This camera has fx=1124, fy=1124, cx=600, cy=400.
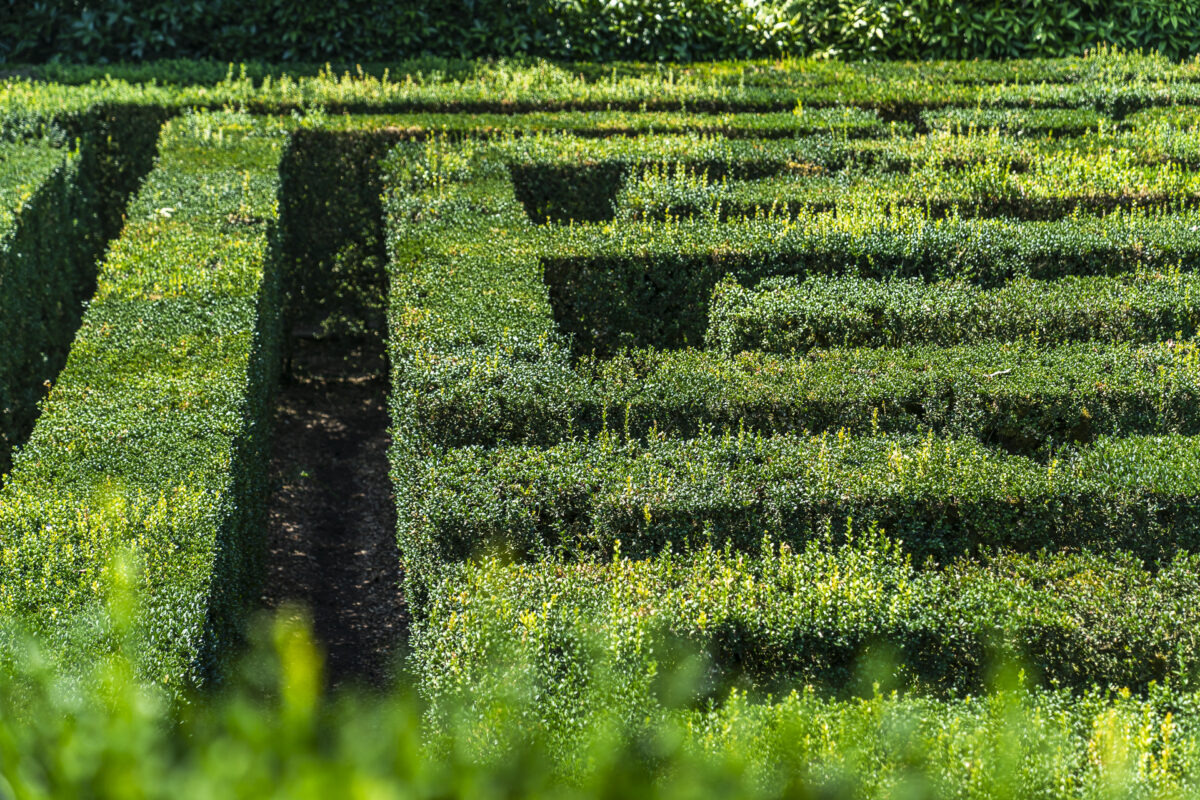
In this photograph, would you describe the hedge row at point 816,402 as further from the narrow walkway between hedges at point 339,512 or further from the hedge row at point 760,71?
the hedge row at point 760,71

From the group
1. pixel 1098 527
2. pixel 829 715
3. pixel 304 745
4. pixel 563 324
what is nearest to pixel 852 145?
pixel 563 324

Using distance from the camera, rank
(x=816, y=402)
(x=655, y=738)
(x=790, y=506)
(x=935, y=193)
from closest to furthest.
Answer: (x=655, y=738)
(x=790, y=506)
(x=816, y=402)
(x=935, y=193)

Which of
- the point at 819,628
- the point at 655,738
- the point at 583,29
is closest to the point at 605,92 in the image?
the point at 583,29

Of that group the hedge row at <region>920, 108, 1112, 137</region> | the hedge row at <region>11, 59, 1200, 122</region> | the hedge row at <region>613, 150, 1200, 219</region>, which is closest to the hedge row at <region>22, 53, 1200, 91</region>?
the hedge row at <region>11, 59, 1200, 122</region>

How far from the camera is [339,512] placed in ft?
33.0

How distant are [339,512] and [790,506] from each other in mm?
4750

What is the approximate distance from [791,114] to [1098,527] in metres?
8.07

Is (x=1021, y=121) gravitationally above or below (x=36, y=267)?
above

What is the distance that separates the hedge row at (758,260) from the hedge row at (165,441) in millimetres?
2780

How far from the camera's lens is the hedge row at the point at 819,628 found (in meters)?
5.71

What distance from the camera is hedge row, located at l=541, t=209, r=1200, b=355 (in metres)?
9.92

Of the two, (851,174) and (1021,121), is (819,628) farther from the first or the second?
(1021,121)

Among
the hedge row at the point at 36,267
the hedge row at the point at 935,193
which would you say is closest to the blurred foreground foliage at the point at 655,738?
the hedge row at the point at 36,267

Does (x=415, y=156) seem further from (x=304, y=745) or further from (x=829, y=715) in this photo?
(x=304, y=745)
